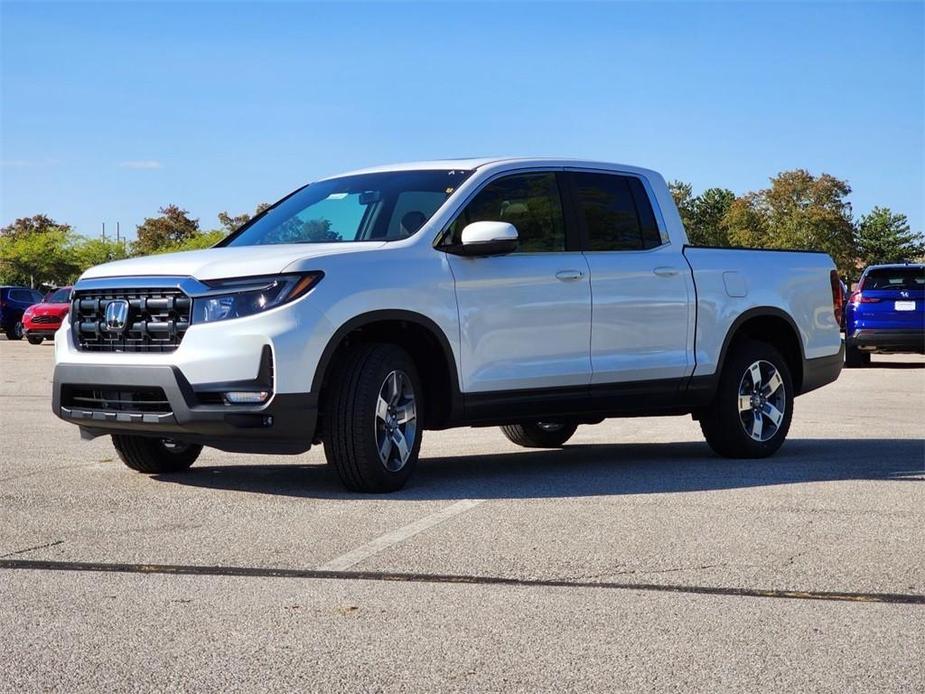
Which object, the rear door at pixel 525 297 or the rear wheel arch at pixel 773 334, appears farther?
the rear wheel arch at pixel 773 334

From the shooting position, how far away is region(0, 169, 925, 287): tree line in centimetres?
10112

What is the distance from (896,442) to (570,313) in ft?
12.4

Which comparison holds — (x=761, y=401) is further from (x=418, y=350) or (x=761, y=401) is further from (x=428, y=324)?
(x=428, y=324)

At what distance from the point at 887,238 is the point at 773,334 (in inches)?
4881

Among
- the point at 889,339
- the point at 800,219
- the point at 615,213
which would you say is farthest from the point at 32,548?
the point at 800,219

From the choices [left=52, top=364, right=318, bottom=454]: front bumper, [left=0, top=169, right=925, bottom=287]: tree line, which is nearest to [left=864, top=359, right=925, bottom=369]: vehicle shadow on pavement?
[left=52, top=364, right=318, bottom=454]: front bumper

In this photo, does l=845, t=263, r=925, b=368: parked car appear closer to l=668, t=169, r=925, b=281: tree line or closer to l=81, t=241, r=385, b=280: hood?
l=81, t=241, r=385, b=280: hood

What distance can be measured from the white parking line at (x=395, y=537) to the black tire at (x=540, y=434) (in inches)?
137

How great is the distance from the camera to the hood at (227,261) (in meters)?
7.82

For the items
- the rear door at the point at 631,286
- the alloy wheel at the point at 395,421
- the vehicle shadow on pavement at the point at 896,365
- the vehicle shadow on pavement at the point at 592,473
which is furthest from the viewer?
the vehicle shadow on pavement at the point at 896,365

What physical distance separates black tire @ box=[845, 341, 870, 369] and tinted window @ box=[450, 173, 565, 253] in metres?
16.3

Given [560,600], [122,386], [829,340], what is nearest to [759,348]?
[829,340]

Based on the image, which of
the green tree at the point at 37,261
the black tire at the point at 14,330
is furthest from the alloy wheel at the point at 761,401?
the green tree at the point at 37,261

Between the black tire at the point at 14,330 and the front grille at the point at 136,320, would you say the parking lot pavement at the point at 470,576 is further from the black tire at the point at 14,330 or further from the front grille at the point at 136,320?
the black tire at the point at 14,330
